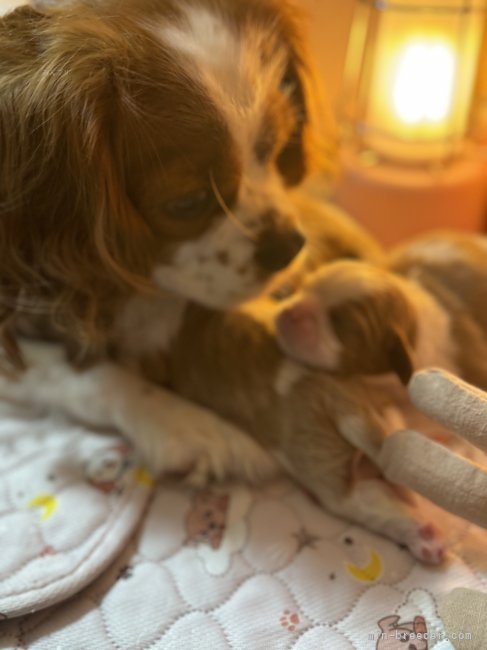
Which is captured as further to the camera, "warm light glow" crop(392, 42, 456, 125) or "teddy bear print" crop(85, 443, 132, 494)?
"warm light glow" crop(392, 42, 456, 125)

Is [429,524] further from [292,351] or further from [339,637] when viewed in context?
[292,351]

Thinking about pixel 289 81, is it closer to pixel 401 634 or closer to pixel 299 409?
pixel 299 409

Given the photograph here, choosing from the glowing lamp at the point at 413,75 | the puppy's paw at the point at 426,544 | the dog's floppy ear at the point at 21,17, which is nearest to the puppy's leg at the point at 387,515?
the puppy's paw at the point at 426,544

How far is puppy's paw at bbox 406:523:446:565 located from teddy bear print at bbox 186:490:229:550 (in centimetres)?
22

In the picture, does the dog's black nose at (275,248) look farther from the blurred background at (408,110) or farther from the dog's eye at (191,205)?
the blurred background at (408,110)

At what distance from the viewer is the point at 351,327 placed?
0.92m

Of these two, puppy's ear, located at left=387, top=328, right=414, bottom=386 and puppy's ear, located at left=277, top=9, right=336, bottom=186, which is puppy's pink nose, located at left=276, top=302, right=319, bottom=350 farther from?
puppy's ear, located at left=277, top=9, right=336, bottom=186

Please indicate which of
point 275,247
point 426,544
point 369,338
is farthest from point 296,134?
point 426,544

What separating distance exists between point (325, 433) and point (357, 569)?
6.2 inches

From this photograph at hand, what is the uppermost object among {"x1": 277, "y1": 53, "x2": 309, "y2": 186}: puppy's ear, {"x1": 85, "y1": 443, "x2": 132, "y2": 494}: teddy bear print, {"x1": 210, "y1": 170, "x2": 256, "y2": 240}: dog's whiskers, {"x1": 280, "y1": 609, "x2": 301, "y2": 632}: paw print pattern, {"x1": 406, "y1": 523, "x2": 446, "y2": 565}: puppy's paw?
{"x1": 277, "y1": 53, "x2": 309, "y2": 186}: puppy's ear

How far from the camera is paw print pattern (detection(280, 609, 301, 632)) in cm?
73

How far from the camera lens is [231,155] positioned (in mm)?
825

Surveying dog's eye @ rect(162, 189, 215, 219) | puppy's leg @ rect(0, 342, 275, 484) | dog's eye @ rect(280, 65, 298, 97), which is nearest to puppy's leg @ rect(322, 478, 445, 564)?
puppy's leg @ rect(0, 342, 275, 484)

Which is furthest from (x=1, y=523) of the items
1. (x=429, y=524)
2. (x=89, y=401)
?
(x=429, y=524)
